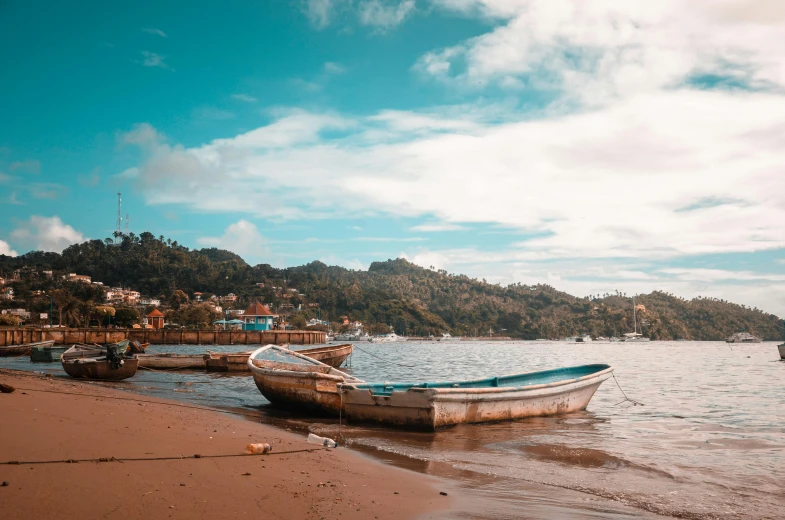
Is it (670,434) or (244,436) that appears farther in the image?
(670,434)

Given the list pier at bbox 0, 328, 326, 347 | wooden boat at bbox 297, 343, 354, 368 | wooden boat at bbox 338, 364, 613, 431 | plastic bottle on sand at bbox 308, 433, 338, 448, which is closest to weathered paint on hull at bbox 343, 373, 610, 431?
wooden boat at bbox 338, 364, 613, 431

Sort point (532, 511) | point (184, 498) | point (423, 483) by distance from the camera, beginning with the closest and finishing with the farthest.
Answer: point (184, 498)
point (532, 511)
point (423, 483)

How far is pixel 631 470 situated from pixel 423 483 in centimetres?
400

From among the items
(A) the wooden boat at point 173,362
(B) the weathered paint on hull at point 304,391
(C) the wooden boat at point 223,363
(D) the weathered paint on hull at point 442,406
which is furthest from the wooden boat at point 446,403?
(A) the wooden boat at point 173,362

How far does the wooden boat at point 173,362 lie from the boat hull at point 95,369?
7.58 m

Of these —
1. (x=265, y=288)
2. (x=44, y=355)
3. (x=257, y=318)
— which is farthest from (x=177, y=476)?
(x=265, y=288)

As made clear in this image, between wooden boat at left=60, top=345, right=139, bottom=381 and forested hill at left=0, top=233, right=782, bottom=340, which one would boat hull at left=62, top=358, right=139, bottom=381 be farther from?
forested hill at left=0, top=233, right=782, bottom=340

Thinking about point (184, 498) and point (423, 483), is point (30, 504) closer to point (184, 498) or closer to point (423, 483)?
point (184, 498)

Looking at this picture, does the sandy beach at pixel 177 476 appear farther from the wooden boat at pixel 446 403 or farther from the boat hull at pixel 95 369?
the boat hull at pixel 95 369

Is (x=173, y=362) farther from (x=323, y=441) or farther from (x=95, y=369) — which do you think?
(x=323, y=441)

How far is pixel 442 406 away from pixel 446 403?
13 centimetres

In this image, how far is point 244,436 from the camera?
934 cm

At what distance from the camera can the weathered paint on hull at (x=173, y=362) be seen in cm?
3086

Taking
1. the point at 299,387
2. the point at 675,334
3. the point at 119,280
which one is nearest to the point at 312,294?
the point at 119,280
